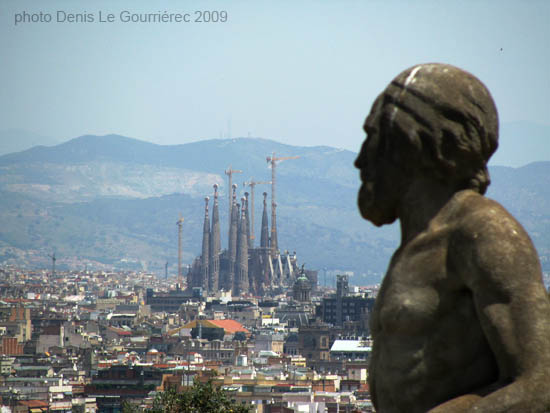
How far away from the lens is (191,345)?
78.8 meters

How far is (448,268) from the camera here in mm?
2275

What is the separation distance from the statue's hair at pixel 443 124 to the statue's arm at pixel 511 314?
154 mm

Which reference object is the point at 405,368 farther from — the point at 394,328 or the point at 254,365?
the point at 254,365

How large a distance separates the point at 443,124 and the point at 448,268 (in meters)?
0.23

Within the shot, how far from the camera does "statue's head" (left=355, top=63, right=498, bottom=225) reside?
7.57 feet

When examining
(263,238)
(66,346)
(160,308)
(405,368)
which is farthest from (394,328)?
(263,238)

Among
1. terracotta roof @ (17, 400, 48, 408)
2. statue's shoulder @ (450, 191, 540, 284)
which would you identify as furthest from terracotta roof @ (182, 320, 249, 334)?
statue's shoulder @ (450, 191, 540, 284)

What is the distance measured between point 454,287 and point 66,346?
76.9m

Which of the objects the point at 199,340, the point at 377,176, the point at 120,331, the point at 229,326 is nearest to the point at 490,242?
the point at 377,176

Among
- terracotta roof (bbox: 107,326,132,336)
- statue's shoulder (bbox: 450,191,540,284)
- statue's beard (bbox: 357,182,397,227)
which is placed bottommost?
statue's shoulder (bbox: 450,191,540,284)

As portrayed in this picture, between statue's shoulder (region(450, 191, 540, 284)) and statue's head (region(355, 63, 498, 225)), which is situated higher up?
statue's head (region(355, 63, 498, 225))

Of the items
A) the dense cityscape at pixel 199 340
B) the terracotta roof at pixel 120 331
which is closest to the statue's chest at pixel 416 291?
Answer: the dense cityscape at pixel 199 340

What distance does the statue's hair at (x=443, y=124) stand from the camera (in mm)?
2305

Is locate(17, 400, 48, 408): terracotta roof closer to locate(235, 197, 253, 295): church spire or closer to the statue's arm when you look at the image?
the statue's arm
